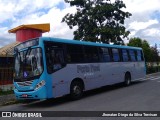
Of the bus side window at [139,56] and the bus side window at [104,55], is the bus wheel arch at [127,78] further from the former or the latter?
the bus side window at [104,55]

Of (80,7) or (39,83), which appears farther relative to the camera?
(80,7)

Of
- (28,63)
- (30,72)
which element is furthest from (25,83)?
(28,63)

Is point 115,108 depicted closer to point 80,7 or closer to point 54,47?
point 54,47

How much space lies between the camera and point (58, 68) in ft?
41.2

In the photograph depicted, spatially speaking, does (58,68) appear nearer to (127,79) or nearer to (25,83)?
(25,83)

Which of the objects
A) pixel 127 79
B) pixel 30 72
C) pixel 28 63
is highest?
pixel 28 63

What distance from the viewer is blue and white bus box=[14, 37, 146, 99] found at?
11.9 metres

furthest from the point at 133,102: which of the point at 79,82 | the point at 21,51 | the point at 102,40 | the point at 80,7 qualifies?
the point at 80,7

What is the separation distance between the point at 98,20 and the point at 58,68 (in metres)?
18.9

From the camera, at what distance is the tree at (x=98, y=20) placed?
29641 mm

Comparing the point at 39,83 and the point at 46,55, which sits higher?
the point at 46,55

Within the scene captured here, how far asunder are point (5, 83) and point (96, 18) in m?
13.9

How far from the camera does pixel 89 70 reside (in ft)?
48.8

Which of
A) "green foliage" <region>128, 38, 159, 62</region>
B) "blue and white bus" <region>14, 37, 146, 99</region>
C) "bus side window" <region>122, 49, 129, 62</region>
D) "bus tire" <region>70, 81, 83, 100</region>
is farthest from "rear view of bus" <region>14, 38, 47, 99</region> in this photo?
"green foliage" <region>128, 38, 159, 62</region>
